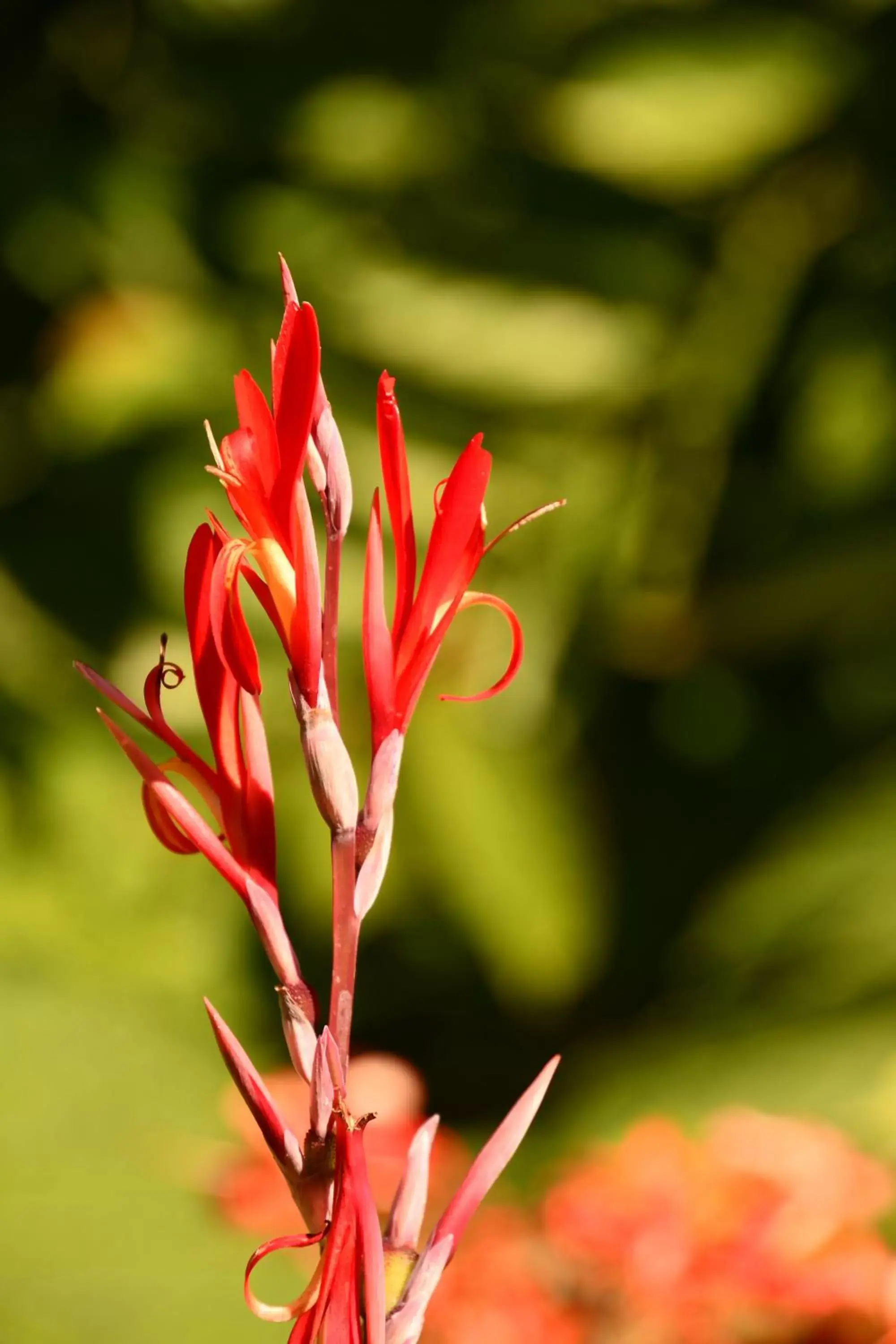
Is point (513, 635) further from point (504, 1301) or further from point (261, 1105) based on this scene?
point (504, 1301)

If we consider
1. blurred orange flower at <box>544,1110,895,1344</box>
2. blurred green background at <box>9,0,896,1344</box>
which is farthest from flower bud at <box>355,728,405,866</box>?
blurred green background at <box>9,0,896,1344</box>

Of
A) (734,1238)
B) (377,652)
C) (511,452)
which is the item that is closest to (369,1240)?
(377,652)

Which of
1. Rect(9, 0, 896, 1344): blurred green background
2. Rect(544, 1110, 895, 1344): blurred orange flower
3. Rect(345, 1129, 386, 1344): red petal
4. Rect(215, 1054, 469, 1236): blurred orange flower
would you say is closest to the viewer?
Rect(345, 1129, 386, 1344): red petal

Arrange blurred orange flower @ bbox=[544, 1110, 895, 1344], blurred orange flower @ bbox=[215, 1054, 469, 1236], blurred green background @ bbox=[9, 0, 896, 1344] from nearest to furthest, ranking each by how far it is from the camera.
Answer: blurred orange flower @ bbox=[544, 1110, 895, 1344] → blurred orange flower @ bbox=[215, 1054, 469, 1236] → blurred green background @ bbox=[9, 0, 896, 1344]

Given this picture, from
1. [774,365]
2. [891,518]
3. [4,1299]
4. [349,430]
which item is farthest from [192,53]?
[4,1299]

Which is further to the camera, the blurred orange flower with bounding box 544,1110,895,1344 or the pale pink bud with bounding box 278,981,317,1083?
the blurred orange flower with bounding box 544,1110,895,1344

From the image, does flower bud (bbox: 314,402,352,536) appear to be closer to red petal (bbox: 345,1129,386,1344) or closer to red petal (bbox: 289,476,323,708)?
red petal (bbox: 289,476,323,708)

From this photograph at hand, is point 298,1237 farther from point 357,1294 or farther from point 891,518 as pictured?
point 891,518
